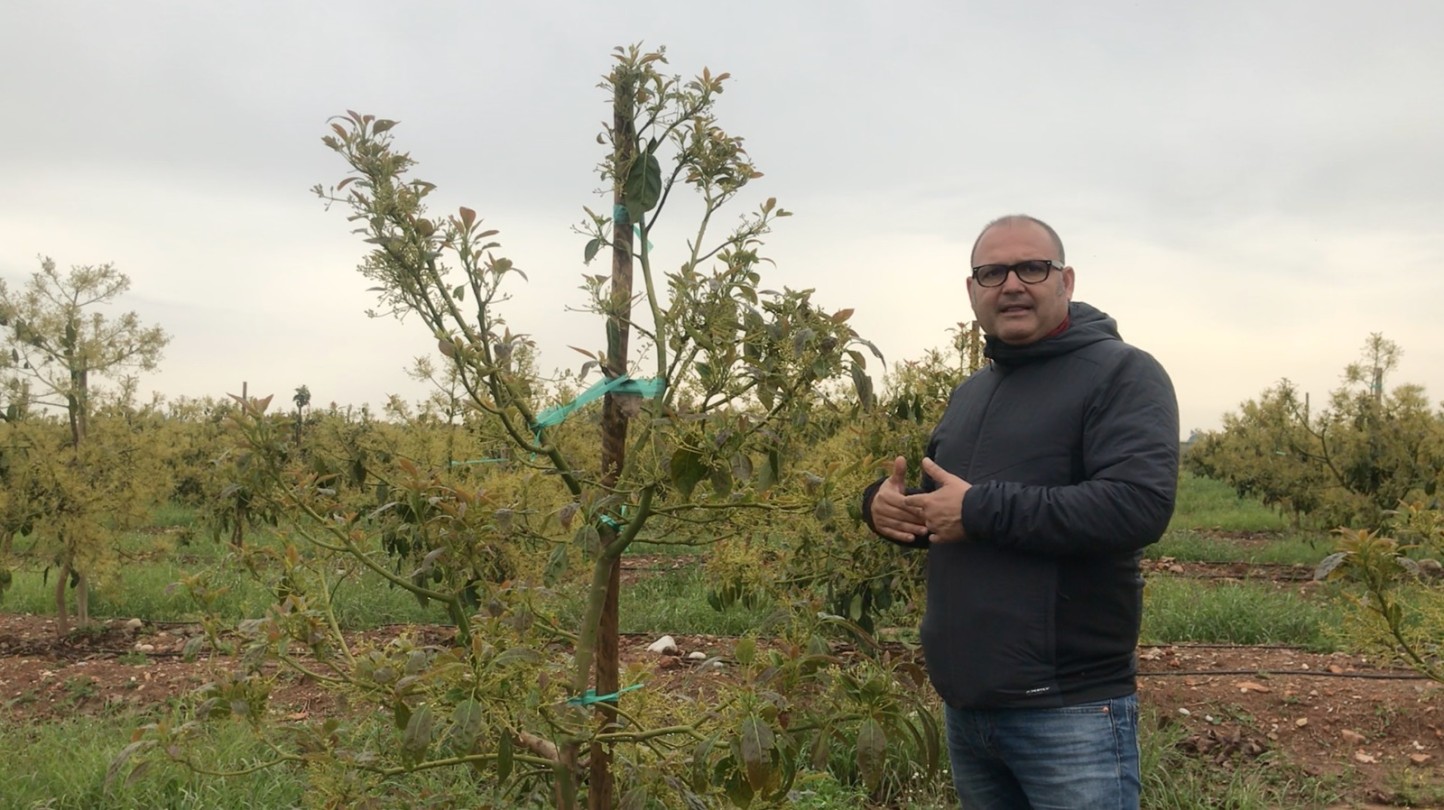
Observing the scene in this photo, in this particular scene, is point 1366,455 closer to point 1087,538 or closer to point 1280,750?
point 1280,750

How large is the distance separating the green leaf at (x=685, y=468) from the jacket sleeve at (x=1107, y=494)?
0.49 m

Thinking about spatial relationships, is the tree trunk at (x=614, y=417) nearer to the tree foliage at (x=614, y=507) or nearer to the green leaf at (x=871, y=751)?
the tree foliage at (x=614, y=507)

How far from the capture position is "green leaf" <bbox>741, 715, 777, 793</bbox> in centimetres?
149

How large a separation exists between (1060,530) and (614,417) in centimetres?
80

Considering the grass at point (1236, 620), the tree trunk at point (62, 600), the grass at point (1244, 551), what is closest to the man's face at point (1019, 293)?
the grass at point (1236, 620)

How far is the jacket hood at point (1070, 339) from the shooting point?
6.44 ft

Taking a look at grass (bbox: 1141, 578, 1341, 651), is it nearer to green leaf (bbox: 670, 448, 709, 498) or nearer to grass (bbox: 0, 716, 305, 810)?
grass (bbox: 0, 716, 305, 810)

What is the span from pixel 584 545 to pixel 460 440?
4.85 meters

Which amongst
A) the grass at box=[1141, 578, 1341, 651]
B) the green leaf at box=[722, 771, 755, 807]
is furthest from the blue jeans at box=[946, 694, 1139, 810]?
the grass at box=[1141, 578, 1341, 651]

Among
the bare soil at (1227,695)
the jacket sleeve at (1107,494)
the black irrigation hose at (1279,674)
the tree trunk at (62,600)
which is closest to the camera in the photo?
the jacket sleeve at (1107,494)

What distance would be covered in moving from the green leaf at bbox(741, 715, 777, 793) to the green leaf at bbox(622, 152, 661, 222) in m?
0.90

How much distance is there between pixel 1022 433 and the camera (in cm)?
193

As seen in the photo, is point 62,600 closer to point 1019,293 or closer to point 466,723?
point 466,723

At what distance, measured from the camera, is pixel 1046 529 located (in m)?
1.74
